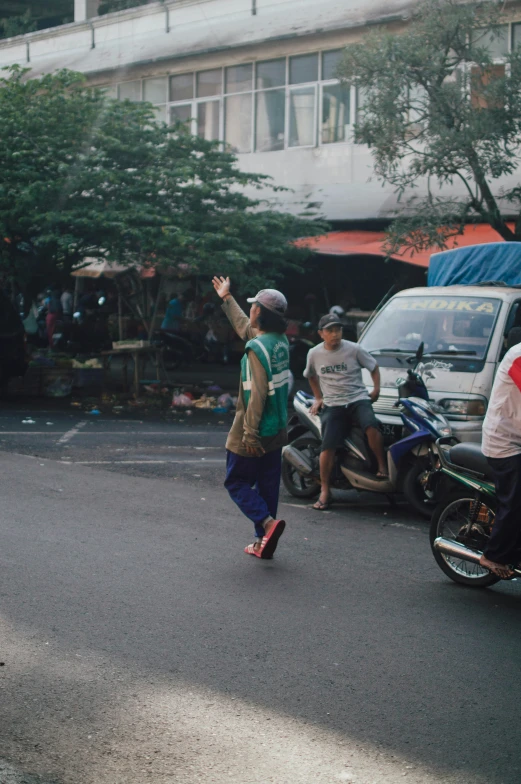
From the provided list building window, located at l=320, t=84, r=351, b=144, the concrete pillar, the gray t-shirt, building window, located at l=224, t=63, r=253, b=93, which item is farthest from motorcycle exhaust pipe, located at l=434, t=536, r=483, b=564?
the concrete pillar

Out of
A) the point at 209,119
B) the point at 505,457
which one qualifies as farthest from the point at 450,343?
the point at 209,119

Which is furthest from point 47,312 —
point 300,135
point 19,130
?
point 19,130

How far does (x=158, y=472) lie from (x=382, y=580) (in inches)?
175

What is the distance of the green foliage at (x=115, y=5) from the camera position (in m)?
30.3

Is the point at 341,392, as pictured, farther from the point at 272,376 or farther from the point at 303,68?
the point at 303,68

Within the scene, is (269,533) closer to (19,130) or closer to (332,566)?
(332,566)

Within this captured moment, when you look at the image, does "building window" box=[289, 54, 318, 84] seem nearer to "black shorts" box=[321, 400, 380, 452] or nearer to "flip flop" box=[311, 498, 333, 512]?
"black shorts" box=[321, 400, 380, 452]

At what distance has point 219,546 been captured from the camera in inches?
272

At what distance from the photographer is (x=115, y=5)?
3066 centimetres

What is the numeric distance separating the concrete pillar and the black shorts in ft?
82.5

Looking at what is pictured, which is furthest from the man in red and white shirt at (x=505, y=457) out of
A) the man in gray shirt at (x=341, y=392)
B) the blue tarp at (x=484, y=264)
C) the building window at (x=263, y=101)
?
the building window at (x=263, y=101)

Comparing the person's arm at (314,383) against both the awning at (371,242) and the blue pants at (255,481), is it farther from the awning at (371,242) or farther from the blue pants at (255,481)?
the awning at (371,242)

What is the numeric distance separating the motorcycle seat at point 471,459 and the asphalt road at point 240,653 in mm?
776

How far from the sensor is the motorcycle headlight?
8484 millimetres
